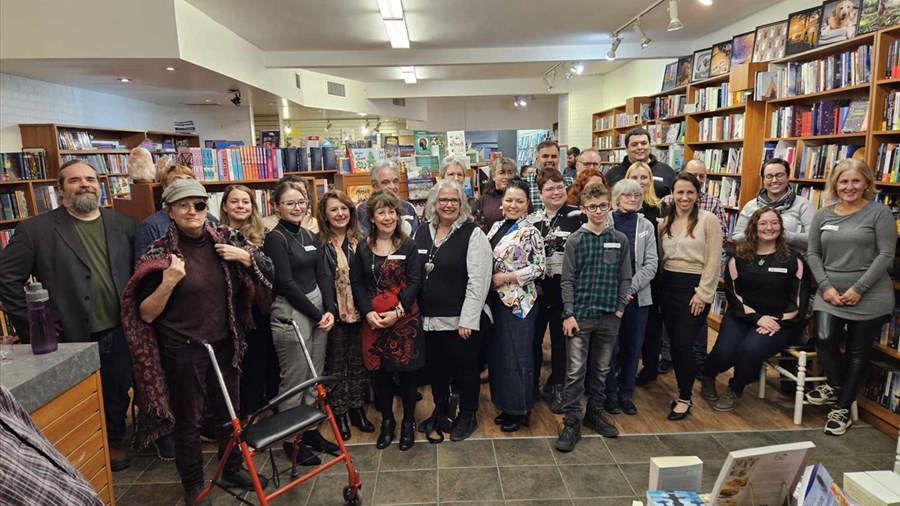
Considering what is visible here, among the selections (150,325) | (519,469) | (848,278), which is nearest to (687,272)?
(848,278)

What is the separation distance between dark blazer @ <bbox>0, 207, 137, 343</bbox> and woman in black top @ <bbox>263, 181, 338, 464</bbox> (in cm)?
102

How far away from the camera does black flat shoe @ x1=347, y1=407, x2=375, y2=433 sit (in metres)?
3.25

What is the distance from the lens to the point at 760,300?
3.36m

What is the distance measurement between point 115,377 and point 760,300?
4.12m

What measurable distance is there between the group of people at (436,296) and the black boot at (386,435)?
0.04 feet

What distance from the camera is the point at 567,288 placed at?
9.77 ft

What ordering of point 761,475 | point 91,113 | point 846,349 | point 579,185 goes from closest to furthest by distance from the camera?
point 761,475
point 846,349
point 579,185
point 91,113

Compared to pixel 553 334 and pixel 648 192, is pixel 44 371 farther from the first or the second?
pixel 648 192

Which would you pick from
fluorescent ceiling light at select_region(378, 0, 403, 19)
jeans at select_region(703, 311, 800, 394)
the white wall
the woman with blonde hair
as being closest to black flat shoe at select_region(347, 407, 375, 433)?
jeans at select_region(703, 311, 800, 394)

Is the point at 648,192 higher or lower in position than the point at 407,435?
higher

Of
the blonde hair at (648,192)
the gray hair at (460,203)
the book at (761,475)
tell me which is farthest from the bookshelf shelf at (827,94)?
the book at (761,475)

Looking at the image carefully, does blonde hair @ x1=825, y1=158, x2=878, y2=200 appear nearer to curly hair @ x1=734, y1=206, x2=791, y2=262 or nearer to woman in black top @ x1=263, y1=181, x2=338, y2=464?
curly hair @ x1=734, y1=206, x2=791, y2=262

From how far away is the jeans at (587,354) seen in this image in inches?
117

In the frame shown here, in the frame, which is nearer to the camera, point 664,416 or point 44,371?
point 44,371
